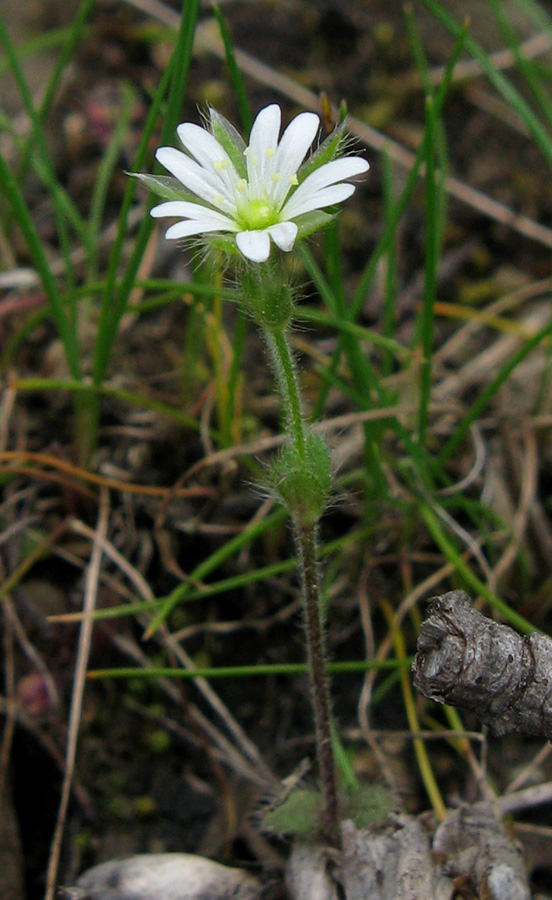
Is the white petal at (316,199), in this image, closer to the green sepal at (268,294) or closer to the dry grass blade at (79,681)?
the green sepal at (268,294)

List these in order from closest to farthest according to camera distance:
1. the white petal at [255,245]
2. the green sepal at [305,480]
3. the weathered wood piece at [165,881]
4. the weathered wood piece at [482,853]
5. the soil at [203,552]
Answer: the white petal at [255,245] → the green sepal at [305,480] → the weathered wood piece at [482,853] → the weathered wood piece at [165,881] → the soil at [203,552]

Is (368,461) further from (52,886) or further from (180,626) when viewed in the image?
(52,886)

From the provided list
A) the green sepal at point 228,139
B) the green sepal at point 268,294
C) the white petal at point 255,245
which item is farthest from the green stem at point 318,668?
the green sepal at point 228,139

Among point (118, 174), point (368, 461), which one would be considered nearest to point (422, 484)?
point (368, 461)

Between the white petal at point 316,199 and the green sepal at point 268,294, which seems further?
the green sepal at point 268,294

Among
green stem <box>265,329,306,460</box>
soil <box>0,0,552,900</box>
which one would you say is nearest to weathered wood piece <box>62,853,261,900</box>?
soil <box>0,0,552,900</box>

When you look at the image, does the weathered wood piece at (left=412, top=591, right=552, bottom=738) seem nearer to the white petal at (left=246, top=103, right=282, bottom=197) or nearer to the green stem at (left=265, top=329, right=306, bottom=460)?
the green stem at (left=265, top=329, right=306, bottom=460)

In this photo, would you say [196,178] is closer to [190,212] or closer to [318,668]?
[190,212]
